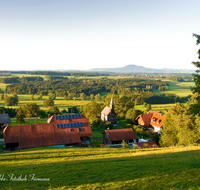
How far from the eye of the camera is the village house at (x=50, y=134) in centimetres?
3444

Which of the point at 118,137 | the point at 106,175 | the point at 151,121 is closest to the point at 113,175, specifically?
the point at 106,175

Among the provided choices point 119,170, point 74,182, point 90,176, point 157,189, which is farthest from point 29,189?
point 157,189

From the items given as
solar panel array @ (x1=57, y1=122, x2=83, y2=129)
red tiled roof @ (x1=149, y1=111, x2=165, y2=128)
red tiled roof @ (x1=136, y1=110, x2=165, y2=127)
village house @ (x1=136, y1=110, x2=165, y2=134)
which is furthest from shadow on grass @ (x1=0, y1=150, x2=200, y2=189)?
red tiled roof @ (x1=136, y1=110, x2=165, y2=127)

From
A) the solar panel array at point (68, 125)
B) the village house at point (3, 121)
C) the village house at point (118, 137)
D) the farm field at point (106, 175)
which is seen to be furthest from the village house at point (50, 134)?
the village house at point (3, 121)

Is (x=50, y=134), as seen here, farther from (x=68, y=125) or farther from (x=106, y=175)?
(x=106, y=175)

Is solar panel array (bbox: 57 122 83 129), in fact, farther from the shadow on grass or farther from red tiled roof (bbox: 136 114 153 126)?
red tiled roof (bbox: 136 114 153 126)

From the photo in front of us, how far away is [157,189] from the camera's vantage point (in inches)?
458

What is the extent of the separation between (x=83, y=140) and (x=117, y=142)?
9474mm

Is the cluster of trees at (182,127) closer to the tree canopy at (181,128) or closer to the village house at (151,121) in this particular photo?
the tree canopy at (181,128)

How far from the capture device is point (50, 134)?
37.0m

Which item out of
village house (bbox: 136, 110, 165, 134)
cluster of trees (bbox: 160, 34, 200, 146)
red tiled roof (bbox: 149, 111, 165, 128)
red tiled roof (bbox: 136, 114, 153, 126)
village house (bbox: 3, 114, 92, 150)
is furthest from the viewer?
red tiled roof (bbox: 136, 114, 153, 126)

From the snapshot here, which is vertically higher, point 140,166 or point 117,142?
point 140,166

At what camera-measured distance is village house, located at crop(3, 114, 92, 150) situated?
34.4 m

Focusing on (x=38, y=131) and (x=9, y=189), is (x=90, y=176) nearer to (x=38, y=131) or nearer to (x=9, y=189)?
(x=9, y=189)
